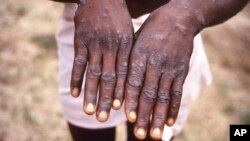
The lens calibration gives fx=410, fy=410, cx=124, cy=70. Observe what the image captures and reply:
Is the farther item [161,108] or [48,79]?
[48,79]

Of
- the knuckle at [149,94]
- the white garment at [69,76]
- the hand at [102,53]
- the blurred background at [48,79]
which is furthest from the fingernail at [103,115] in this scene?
the blurred background at [48,79]

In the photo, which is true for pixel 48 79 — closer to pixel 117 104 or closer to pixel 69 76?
pixel 69 76

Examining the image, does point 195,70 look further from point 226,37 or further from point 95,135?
point 226,37

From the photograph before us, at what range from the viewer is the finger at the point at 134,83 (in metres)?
0.98

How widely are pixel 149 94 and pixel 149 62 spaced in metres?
0.08

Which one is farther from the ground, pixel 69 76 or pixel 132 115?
pixel 132 115

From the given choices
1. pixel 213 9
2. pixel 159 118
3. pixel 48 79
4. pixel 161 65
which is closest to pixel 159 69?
pixel 161 65

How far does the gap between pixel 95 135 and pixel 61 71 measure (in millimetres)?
304

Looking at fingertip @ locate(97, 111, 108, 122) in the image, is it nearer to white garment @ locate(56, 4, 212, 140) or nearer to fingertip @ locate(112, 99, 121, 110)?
fingertip @ locate(112, 99, 121, 110)

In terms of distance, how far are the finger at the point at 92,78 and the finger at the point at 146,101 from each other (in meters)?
0.11

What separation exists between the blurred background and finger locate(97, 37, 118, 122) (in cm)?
130

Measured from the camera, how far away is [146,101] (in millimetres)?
985

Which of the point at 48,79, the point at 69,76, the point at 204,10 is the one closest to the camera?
the point at 204,10

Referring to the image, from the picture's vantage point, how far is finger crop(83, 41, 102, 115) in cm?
99
